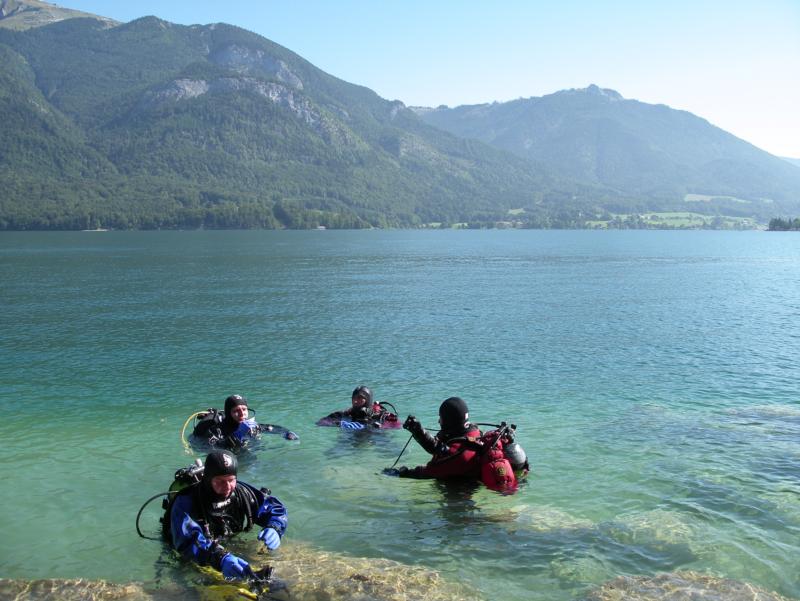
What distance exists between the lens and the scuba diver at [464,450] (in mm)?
13641

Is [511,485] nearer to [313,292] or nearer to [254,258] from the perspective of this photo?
[313,292]

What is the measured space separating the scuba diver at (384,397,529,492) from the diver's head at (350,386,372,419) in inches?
198

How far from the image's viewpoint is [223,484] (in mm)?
10562

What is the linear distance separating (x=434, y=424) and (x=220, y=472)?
1124cm

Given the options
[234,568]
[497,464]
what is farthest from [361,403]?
[234,568]

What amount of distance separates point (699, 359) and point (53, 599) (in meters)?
29.3

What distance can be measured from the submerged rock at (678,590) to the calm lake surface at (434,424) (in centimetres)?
32

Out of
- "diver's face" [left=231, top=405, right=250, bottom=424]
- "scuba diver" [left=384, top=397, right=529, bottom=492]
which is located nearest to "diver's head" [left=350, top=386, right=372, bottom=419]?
"diver's face" [left=231, top=405, right=250, bottom=424]

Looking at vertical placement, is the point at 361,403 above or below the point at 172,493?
below

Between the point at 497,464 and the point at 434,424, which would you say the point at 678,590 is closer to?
the point at 497,464

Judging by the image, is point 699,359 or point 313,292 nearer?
point 699,359

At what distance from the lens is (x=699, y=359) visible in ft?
104

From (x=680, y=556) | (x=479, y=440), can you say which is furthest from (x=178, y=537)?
(x=680, y=556)

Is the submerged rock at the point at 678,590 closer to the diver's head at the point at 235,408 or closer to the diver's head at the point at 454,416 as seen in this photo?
the diver's head at the point at 454,416
